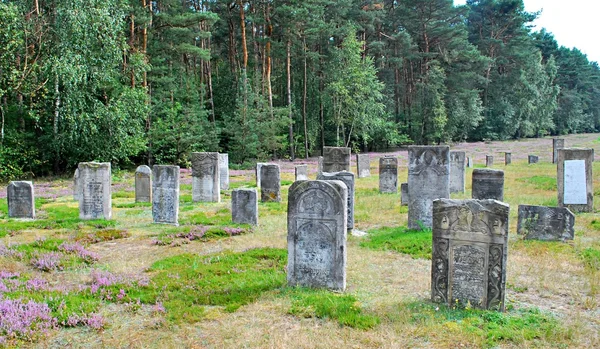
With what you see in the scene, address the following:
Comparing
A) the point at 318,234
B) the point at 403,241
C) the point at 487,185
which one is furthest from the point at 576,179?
the point at 318,234

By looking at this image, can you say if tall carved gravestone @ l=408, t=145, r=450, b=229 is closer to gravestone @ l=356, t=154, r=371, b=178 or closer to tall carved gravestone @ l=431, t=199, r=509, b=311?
tall carved gravestone @ l=431, t=199, r=509, b=311

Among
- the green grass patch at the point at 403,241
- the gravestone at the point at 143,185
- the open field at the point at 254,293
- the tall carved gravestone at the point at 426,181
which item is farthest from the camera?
the gravestone at the point at 143,185

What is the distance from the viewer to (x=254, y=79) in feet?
128

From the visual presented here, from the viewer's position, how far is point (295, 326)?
5832mm

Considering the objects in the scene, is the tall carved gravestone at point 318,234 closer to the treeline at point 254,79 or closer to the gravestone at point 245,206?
the gravestone at point 245,206

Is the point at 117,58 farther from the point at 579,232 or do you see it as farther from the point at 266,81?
the point at 579,232

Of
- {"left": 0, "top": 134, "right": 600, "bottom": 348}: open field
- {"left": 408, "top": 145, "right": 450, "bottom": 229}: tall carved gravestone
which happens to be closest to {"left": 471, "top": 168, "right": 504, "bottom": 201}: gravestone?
{"left": 0, "top": 134, "right": 600, "bottom": 348}: open field

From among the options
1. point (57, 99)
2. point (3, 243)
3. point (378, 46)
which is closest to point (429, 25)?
point (378, 46)

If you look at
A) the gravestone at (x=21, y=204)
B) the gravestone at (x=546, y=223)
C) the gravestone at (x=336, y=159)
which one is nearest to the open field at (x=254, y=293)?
the gravestone at (x=546, y=223)

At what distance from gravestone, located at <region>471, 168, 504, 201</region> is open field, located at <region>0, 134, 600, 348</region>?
1.11 metres

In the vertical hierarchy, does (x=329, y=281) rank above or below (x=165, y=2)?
below

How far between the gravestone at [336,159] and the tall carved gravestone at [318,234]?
10509 millimetres

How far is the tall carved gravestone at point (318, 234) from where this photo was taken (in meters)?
7.22

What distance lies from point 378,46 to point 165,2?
20.5m
